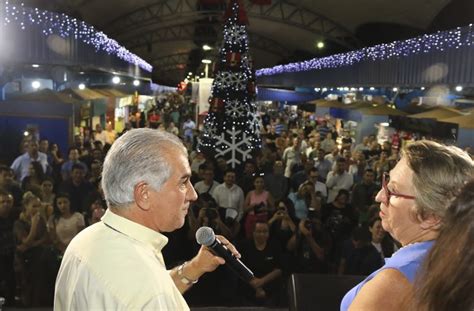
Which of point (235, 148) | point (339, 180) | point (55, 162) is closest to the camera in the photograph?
point (339, 180)

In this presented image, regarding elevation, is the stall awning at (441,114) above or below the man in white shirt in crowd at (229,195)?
above

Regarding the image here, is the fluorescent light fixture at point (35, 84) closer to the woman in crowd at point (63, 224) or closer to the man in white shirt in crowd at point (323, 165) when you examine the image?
the man in white shirt in crowd at point (323, 165)

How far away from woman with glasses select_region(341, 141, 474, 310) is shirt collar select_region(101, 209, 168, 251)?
2.07 feet

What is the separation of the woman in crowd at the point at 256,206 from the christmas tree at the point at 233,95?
3.79 m

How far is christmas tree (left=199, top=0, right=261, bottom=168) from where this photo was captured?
1060 centimetres

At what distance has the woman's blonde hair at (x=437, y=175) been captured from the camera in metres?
1.58

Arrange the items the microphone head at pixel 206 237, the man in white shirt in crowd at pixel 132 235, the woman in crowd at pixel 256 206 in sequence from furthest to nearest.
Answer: the woman in crowd at pixel 256 206, the microphone head at pixel 206 237, the man in white shirt in crowd at pixel 132 235

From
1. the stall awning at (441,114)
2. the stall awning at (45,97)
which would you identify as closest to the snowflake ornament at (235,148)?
the stall awning at (45,97)

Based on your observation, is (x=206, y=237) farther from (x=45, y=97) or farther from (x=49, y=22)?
(x=45, y=97)

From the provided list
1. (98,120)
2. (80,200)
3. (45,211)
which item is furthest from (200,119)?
(45,211)

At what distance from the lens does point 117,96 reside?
62.9ft

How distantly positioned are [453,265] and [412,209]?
0.60 m

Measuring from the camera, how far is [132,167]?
63.6 inches

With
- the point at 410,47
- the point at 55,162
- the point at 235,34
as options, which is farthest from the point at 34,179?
the point at 410,47
